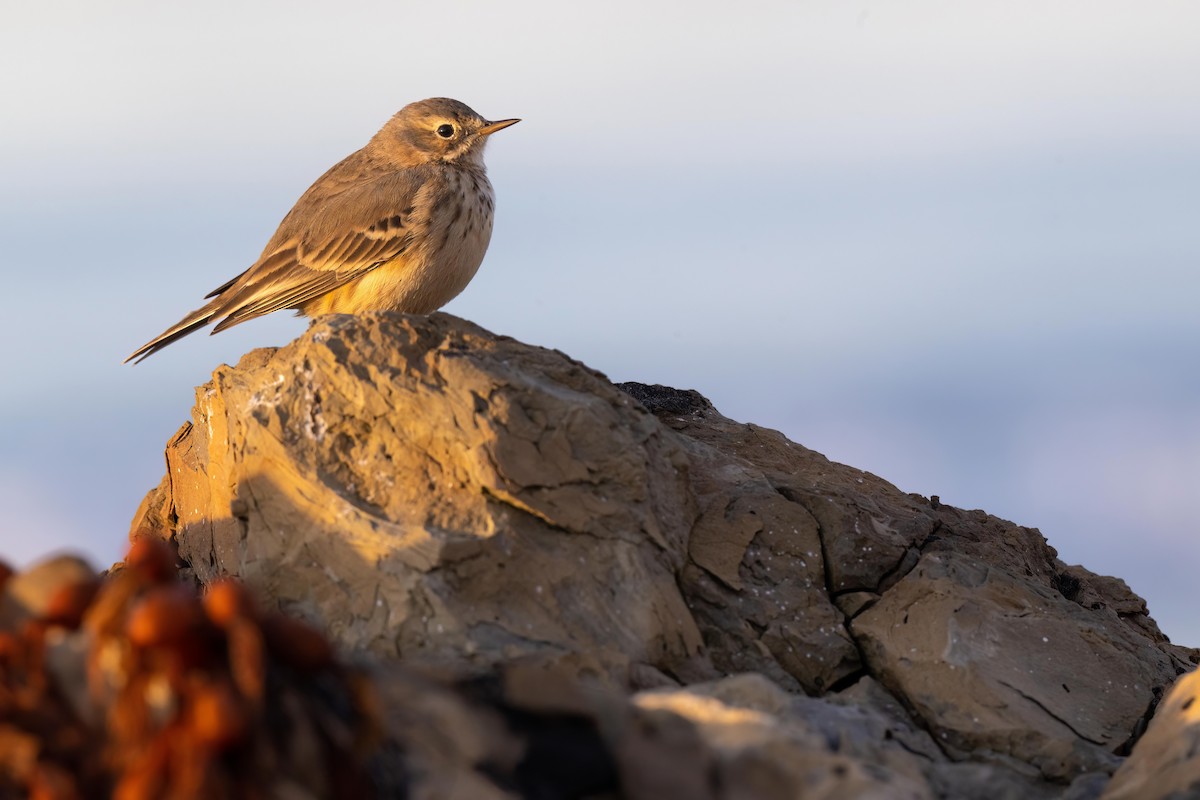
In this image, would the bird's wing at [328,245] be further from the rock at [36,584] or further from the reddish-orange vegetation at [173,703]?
the reddish-orange vegetation at [173,703]

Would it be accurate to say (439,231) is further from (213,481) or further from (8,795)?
(8,795)

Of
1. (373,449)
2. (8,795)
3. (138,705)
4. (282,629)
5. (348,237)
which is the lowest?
(8,795)

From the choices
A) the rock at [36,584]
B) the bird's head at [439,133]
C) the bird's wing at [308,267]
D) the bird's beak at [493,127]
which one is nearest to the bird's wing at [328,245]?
the bird's wing at [308,267]

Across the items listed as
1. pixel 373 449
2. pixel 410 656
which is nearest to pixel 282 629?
pixel 410 656

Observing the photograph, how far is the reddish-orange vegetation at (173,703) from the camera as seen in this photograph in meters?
3.51

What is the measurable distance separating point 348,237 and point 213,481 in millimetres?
2809

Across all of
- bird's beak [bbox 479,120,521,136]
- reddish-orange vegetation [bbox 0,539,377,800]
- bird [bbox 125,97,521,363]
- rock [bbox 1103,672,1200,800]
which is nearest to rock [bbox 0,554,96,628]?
reddish-orange vegetation [bbox 0,539,377,800]

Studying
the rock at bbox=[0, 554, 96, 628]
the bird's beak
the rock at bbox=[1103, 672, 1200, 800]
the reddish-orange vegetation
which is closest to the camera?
the reddish-orange vegetation

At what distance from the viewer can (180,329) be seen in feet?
33.3

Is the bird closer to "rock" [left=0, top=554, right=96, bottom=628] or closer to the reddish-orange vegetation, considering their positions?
"rock" [left=0, top=554, right=96, bottom=628]

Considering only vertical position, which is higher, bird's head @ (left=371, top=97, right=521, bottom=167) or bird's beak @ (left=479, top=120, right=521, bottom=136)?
bird's beak @ (left=479, top=120, right=521, bottom=136)

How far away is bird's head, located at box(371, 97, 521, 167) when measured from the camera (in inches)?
416

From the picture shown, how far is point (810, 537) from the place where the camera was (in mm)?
7406

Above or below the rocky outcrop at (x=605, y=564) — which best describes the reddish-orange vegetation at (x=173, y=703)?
below
